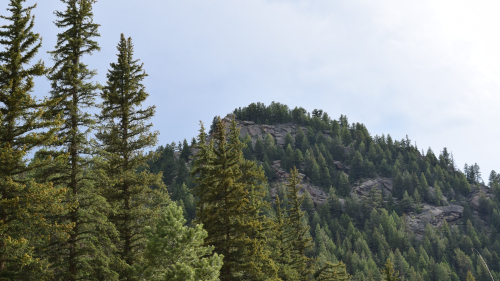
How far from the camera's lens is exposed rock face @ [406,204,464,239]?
135500 millimetres

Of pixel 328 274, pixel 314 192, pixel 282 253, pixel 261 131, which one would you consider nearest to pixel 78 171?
pixel 282 253

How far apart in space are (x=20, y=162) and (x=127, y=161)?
19.4 feet

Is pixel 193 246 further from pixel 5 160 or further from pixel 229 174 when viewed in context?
pixel 5 160

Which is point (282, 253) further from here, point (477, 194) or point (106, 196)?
point (477, 194)

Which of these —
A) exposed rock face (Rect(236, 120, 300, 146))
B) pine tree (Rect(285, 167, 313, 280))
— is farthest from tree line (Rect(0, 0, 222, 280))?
exposed rock face (Rect(236, 120, 300, 146))

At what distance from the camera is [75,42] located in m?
15.3

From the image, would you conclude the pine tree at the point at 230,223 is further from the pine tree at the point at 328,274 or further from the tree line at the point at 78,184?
the pine tree at the point at 328,274

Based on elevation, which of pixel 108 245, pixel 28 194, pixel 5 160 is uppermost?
pixel 5 160

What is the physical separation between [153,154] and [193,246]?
18.3 ft

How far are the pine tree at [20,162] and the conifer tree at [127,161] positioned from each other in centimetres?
395

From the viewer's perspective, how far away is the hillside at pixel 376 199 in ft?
348

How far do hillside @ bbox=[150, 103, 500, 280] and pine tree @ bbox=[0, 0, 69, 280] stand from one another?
253 ft

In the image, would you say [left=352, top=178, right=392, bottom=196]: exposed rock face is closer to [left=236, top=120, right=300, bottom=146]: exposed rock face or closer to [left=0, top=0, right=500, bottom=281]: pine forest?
[left=236, top=120, right=300, bottom=146]: exposed rock face

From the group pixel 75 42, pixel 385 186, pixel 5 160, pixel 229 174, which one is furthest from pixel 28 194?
pixel 385 186
